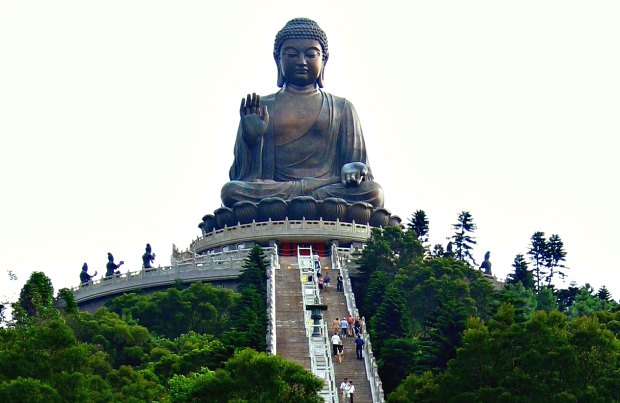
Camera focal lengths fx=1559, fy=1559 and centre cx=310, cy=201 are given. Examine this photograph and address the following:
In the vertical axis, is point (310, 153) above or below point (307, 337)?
above

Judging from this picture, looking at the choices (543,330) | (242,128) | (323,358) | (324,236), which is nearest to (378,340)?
(323,358)

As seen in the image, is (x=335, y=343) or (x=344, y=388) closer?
(x=344, y=388)

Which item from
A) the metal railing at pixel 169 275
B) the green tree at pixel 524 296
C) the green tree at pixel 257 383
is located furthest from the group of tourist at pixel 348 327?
the metal railing at pixel 169 275

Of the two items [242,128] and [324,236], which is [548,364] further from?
[242,128]

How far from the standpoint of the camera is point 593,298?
41.1 m

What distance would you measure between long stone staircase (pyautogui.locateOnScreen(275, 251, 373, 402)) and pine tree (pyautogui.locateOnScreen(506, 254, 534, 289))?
6.55 m

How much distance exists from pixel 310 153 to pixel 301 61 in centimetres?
321

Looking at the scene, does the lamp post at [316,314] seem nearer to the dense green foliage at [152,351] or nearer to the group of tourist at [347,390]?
the dense green foliage at [152,351]

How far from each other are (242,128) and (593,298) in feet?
48.5

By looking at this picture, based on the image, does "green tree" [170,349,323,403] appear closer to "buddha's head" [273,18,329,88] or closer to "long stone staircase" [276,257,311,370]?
"long stone staircase" [276,257,311,370]

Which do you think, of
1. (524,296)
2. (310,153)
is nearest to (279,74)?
(310,153)

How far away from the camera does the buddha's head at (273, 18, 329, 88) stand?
5306cm

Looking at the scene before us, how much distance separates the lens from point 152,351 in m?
33.4

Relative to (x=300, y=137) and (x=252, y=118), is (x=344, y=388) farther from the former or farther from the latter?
(x=300, y=137)
